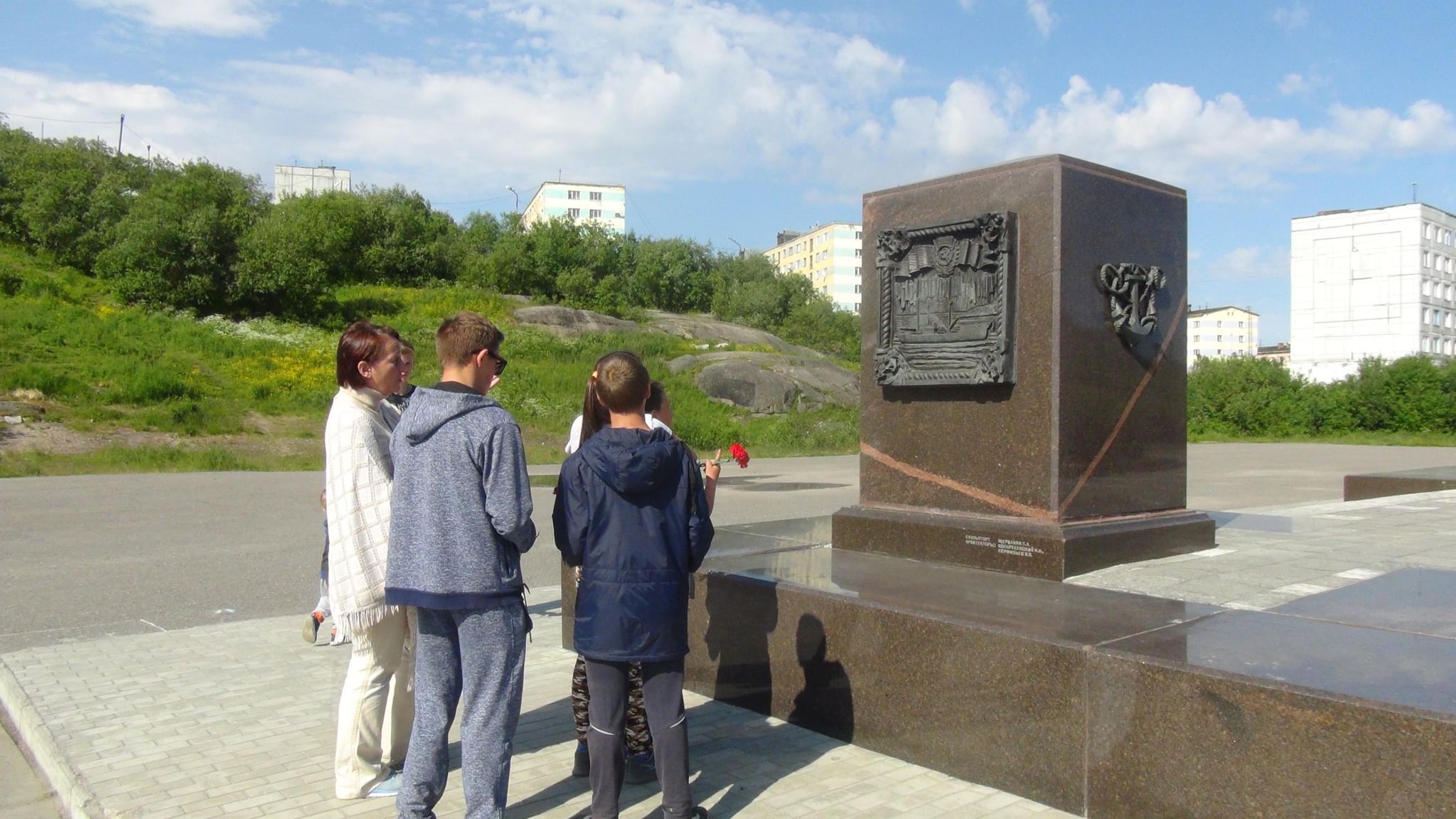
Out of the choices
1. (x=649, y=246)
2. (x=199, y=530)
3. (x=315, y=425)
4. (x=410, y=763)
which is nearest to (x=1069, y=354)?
(x=410, y=763)

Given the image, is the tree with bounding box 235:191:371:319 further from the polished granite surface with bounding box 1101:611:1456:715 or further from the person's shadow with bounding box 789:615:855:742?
the polished granite surface with bounding box 1101:611:1456:715

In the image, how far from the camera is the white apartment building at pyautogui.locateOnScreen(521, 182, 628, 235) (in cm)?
10262

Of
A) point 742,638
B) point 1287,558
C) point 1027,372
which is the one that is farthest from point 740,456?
point 1287,558

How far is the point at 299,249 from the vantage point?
122ft

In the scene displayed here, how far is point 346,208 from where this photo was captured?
1965 inches

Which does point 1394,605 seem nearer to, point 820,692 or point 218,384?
point 820,692

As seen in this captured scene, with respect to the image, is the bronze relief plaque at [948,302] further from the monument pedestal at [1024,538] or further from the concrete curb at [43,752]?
Answer: the concrete curb at [43,752]

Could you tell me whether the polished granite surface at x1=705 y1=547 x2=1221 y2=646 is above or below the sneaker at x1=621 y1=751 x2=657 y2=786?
above

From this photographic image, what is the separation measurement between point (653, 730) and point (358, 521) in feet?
4.01

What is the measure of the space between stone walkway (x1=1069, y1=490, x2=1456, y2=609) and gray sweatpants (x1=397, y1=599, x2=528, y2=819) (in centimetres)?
276

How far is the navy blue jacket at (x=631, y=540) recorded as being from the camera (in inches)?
124

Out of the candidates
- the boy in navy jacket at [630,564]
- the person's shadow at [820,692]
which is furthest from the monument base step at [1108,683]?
the boy in navy jacket at [630,564]

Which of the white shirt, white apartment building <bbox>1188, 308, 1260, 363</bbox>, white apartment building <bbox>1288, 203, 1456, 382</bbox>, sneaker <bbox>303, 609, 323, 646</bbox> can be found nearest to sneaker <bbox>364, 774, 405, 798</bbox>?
the white shirt

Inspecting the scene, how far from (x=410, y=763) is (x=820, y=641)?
1.75 meters
